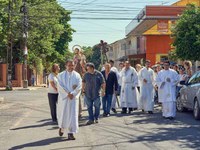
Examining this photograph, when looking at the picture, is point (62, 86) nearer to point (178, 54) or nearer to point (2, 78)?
point (178, 54)

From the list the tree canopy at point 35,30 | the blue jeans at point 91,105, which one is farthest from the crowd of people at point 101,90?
the tree canopy at point 35,30

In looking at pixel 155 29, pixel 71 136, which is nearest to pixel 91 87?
pixel 71 136

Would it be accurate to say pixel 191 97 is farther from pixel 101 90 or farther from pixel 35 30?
pixel 35 30

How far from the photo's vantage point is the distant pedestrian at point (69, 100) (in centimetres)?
1029

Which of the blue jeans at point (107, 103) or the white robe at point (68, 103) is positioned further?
the blue jeans at point (107, 103)

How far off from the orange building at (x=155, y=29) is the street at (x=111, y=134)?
97.0 ft

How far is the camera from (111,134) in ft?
36.1

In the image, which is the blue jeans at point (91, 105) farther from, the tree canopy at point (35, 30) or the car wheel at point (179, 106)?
the tree canopy at point (35, 30)

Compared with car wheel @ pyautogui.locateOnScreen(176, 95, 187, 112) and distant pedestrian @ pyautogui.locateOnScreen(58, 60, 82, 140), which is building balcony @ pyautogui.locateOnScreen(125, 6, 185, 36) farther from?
distant pedestrian @ pyautogui.locateOnScreen(58, 60, 82, 140)

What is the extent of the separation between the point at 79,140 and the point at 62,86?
1.24 m

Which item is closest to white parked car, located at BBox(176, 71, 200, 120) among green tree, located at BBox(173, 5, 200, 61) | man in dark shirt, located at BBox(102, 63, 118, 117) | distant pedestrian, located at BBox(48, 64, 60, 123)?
man in dark shirt, located at BBox(102, 63, 118, 117)

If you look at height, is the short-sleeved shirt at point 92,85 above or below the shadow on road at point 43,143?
above

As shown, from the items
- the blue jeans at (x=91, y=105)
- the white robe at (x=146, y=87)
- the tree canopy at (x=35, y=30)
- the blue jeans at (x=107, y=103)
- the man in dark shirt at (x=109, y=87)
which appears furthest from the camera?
the tree canopy at (x=35, y=30)

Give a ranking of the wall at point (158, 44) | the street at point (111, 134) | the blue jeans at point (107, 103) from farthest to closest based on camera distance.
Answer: the wall at point (158, 44), the blue jeans at point (107, 103), the street at point (111, 134)
